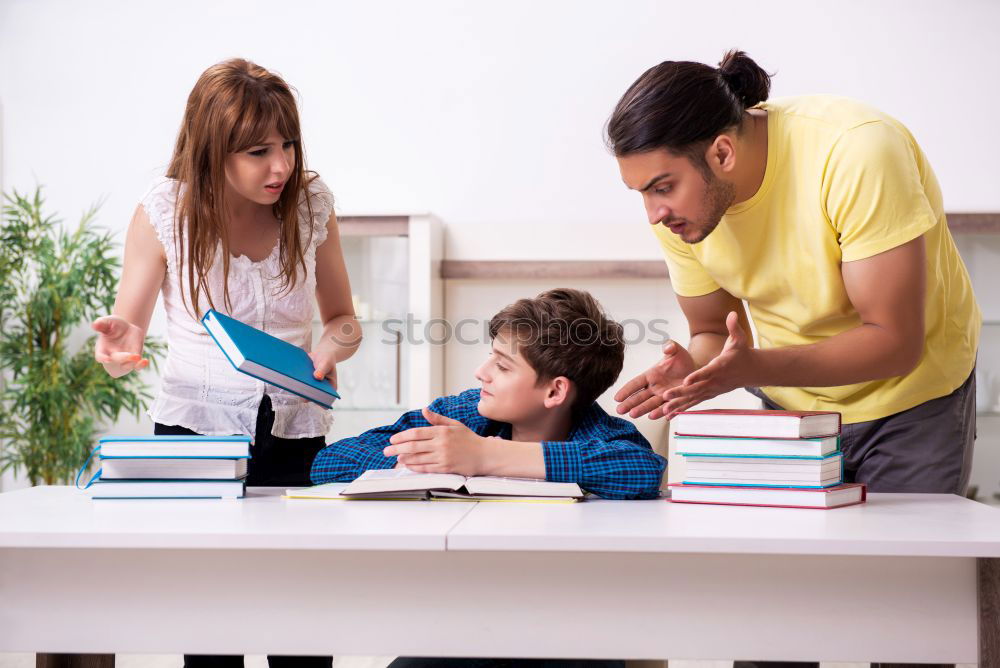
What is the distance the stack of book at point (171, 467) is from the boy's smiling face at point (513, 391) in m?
0.47

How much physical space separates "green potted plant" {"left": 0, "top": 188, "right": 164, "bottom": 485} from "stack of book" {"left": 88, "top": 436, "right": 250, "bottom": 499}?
231 cm

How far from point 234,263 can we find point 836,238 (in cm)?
107

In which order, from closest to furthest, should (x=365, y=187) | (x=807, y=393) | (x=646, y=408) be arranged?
(x=646, y=408) → (x=807, y=393) → (x=365, y=187)

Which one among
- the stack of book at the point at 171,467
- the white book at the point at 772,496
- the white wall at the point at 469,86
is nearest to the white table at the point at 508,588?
the white book at the point at 772,496

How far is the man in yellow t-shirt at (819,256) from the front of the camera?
142cm

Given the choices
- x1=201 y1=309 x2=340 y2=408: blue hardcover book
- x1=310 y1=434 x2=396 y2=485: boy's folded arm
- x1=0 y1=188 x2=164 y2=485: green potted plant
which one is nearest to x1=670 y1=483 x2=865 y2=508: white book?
x1=310 y1=434 x2=396 y2=485: boy's folded arm

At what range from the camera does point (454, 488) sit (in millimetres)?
1353

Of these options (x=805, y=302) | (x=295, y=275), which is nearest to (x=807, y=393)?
(x=805, y=302)

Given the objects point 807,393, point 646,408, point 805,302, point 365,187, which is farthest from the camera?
point 365,187

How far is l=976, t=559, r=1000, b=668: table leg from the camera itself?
1044 millimetres

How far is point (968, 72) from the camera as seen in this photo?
3.62 meters

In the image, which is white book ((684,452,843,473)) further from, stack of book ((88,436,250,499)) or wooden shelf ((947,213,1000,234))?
wooden shelf ((947,213,1000,234))

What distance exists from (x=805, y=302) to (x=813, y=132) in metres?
0.29

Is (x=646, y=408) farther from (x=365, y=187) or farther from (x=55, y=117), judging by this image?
(x=55, y=117)
